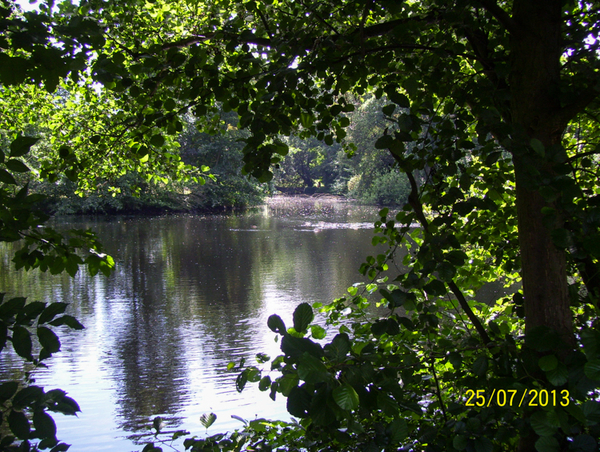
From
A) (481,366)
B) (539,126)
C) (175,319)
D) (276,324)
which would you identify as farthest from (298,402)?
(175,319)

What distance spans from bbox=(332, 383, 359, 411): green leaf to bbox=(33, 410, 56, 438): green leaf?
63 cm

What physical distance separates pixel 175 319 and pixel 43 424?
280 inches

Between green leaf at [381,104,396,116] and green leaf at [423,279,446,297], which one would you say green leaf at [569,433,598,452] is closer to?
green leaf at [423,279,446,297]

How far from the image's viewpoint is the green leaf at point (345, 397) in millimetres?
917

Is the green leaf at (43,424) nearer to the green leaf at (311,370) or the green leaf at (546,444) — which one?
the green leaf at (311,370)

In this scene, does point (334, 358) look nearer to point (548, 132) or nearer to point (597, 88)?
point (597, 88)

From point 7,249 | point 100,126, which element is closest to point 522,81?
point 100,126

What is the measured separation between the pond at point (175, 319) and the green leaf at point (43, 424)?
11.5 ft

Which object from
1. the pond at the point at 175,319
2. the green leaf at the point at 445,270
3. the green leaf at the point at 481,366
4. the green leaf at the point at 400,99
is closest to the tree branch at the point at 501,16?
the green leaf at the point at 400,99

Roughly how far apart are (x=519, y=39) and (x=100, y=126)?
3.76m

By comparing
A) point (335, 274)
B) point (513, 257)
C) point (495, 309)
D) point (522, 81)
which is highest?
point (522, 81)

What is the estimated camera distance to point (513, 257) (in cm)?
292

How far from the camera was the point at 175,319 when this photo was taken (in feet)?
26.0

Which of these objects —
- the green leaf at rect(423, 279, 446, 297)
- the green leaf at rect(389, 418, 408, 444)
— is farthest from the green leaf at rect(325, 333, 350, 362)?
the green leaf at rect(389, 418, 408, 444)
